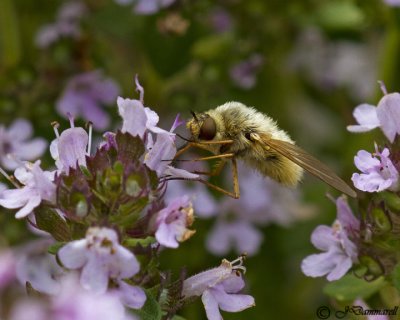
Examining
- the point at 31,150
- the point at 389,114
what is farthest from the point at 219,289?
the point at 31,150

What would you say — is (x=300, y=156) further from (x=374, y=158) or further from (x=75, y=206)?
(x=75, y=206)

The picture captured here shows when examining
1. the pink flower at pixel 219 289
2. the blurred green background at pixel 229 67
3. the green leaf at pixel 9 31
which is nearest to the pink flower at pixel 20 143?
the blurred green background at pixel 229 67

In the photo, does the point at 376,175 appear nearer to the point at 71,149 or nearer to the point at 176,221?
the point at 176,221

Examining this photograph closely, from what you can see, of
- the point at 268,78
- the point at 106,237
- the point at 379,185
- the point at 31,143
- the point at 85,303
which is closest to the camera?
the point at 85,303

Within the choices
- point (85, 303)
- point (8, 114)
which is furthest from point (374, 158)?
point (8, 114)

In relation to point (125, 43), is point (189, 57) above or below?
above

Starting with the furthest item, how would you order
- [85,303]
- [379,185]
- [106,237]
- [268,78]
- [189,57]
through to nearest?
[268,78] → [189,57] → [379,185] → [106,237] → [85,303]
